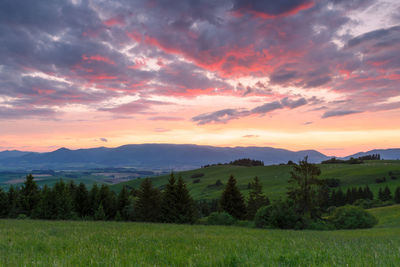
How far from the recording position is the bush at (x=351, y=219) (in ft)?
131

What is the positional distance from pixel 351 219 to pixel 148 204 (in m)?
42.5

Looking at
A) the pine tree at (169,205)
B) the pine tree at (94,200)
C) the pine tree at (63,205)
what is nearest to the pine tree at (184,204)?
the pine tree at (169,205)

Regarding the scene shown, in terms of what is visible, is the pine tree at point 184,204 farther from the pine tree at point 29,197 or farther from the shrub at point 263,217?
the pine tree at point 29,197

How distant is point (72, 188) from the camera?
255 feet

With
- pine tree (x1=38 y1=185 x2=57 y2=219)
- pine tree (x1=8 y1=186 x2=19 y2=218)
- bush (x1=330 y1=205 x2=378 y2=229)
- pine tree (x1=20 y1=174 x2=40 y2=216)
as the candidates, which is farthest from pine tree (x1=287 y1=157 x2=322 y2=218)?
pine tree (x1=8 y1=186 x2=19 y2=218)

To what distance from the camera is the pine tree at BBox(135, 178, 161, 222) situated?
A: 5950cm

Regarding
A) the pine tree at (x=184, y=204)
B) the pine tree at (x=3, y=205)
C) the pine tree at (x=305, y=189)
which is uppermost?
the pine tree at (x=305, y=189)

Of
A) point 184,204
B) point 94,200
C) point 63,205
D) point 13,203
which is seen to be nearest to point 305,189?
point 184,204

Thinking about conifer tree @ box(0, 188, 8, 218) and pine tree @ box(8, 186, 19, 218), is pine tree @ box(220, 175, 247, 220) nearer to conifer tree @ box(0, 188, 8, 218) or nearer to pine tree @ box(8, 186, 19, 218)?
pine tree @ box(8, 186, 19, 218)

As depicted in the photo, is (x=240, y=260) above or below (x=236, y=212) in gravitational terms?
above

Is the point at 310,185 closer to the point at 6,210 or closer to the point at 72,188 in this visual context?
the point at 72,188

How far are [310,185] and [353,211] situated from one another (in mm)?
8136

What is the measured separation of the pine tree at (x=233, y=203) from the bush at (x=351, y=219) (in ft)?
86.1

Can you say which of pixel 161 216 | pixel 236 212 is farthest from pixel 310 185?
pixel 161 216
